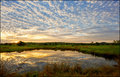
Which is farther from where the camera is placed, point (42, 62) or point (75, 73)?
point (42, 62)

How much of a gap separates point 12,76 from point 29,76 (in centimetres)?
165

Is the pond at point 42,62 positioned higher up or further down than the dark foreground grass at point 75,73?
further down

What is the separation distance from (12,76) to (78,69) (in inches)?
274

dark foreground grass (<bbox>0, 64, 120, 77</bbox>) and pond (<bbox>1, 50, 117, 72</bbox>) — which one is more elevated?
dark foreground grass (<bbox>0, 64, 120, 77</bbox>)

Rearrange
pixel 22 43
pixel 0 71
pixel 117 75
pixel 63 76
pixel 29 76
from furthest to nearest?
pixel 22 43 → pixel 0 71 → pixel 29 76 → pixel 63 76 → pixel 117 75

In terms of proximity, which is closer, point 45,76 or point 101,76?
point 101,76

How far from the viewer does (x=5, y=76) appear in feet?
23.4

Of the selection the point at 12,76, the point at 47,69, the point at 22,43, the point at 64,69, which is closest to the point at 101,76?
the point at 64,69

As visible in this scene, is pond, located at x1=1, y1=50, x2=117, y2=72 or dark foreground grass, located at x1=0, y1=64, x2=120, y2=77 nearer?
dark foreground grass, located at x1=0, y1=64, x2=120, y2=77

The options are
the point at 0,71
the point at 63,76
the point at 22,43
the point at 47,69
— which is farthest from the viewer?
the point at 22,43

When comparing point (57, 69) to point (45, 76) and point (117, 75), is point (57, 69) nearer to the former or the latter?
point (45, 76)

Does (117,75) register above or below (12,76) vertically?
above

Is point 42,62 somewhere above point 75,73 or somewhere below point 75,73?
below

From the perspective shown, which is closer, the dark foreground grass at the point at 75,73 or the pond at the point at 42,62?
the dark foreground grass at the point at 75,73
